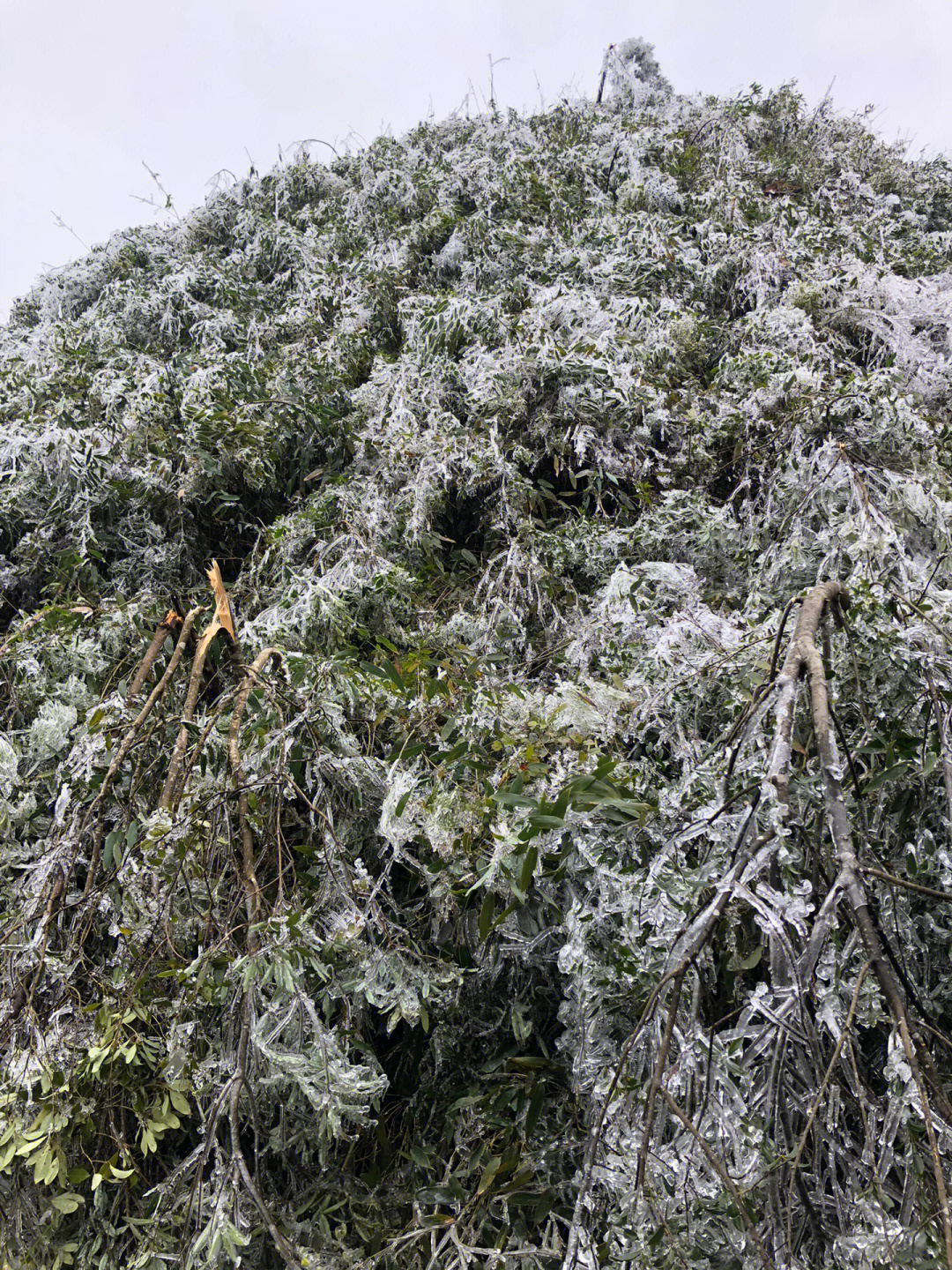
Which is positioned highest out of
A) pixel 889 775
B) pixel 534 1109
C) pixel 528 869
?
pixel 889 775

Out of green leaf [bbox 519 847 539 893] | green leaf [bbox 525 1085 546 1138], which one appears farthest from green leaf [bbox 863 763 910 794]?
green leaf [bbox 525 1085 546 1138]

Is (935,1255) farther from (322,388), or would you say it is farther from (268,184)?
(268,184)

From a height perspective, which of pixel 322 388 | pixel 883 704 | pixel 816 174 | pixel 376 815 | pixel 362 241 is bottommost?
pixel 376 815

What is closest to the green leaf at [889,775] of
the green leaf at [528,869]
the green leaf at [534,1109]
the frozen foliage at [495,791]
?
the frozen foliage at [495,791]

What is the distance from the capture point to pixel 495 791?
5.25 feet

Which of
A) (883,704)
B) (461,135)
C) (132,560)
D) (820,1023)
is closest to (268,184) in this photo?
(461,135)

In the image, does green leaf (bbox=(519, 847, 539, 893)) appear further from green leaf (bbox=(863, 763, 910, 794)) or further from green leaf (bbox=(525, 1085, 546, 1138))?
green leaf (bbox=(863, 763, 910, 794))

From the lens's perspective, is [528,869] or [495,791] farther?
[495,791]

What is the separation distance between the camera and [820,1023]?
3.78 feet

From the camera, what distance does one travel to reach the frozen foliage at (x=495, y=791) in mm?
1127

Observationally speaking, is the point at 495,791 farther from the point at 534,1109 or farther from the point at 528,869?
the point at 534,1109

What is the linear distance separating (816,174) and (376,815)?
5.79 meters

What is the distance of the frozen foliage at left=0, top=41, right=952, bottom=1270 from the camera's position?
113cm

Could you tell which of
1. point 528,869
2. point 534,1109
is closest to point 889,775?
point 528,869
